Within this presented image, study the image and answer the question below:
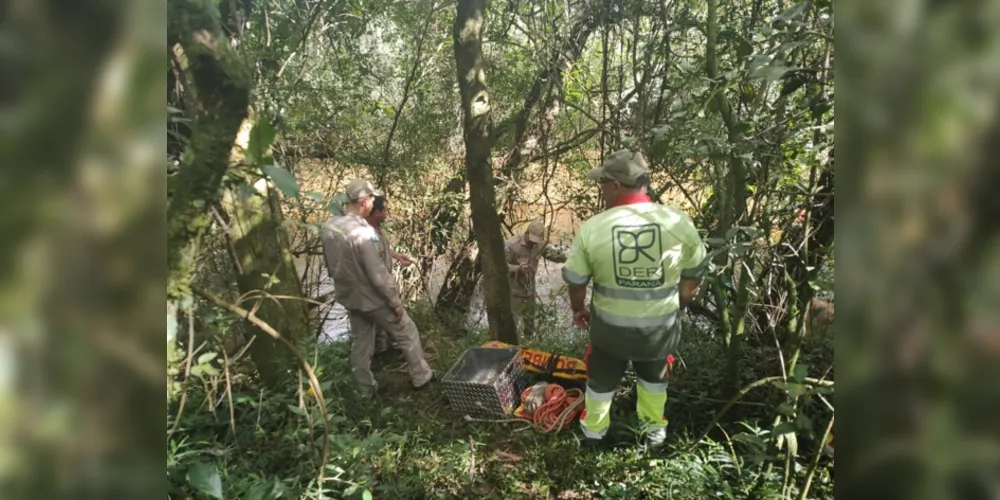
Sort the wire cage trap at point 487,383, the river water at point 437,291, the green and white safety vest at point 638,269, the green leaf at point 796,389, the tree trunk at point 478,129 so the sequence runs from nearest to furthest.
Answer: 1. the green leaf at point 796,389
2. the green and white safety vest at point 638,269
3. the wire cage trap at point 487,383
4. the tree trunk at point 478,129
5. the river water at point 437,291

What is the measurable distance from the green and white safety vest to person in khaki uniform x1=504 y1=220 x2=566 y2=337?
8.63 ft

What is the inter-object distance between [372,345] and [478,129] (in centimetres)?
190

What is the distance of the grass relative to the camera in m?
2.59

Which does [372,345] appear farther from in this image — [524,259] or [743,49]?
[743,49]

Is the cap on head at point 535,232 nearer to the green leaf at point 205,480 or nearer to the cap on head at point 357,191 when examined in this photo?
the cap on head at point 357,191

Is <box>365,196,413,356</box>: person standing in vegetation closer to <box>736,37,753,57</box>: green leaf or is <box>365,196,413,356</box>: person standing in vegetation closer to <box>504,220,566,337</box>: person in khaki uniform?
<box>504,220,566,337</box>: person in khaki uniform

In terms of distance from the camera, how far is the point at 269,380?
3.25 meters

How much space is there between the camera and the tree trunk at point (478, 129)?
395cm

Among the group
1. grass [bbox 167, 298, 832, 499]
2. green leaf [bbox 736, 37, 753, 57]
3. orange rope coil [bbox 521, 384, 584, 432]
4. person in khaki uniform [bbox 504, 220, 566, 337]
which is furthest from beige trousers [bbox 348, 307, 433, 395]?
green leaf [bbox 736, 37, 753, 57]

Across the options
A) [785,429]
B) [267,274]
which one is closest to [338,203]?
[267,274]

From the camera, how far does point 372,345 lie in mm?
4453

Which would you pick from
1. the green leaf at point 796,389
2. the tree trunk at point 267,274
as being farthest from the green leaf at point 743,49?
the tree trunk at point 267,274

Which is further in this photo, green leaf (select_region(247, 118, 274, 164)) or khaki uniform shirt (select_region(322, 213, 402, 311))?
khaki uniform shirt (select_region(322, 213, 402, 311))
